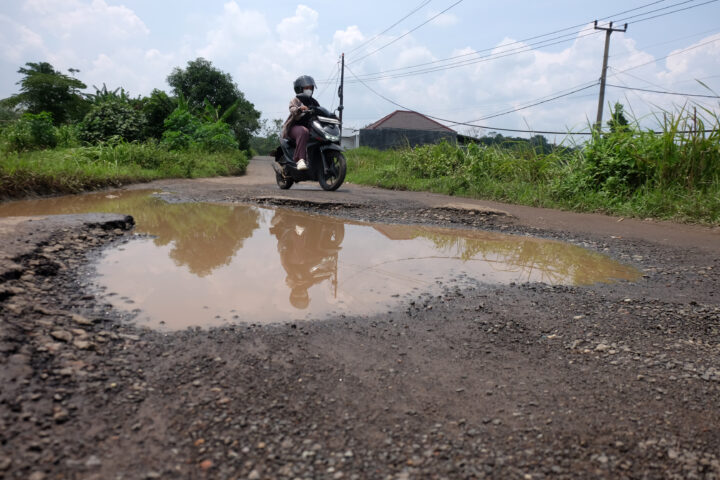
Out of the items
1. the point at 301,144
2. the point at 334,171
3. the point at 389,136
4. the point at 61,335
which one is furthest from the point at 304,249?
the point at 389,136

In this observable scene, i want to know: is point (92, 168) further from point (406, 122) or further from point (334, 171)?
point (406, 122)

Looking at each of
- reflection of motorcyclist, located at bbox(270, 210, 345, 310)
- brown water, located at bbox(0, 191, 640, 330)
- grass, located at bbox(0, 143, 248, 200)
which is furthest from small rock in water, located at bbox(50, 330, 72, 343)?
grass, located at bbox(0, 143, 248, 200)

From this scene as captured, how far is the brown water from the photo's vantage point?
246cm

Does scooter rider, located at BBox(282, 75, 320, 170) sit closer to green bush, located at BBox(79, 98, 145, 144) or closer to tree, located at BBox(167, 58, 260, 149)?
green bush, located at BBox(79, 98, 145, 144)

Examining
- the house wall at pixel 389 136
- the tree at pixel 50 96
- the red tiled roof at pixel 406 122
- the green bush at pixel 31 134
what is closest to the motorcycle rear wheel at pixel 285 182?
the green bush at pixel 31 134

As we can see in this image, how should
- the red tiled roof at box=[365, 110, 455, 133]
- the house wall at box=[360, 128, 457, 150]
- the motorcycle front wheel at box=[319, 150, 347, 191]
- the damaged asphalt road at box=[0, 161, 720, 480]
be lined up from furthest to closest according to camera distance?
the red tiled roof at box=[365, 110, 455, 133]
the house wall at box=[360, 128, 457, 150]
the motorcycle front wheel at box=[319, 150, 347, 191]
the damaged asphalt road at box=[0, 161, 720, 480]

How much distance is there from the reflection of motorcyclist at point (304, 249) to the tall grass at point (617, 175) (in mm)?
3667

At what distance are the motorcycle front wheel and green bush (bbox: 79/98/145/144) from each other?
7087 millimetres

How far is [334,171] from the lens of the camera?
26.9 feet

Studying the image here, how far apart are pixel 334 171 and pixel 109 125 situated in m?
8.23

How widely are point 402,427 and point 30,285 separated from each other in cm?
204

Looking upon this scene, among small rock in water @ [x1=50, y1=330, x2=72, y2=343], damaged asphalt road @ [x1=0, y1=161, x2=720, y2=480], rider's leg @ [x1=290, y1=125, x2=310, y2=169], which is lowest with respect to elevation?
damaged asphalt road @ [x1=0, y1=161, x2=720, y2=480]

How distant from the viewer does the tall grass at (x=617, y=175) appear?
5.89 m

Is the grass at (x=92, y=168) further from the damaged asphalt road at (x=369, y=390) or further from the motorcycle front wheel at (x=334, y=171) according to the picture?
the damaged asphalt road at (x=369, y=390)
